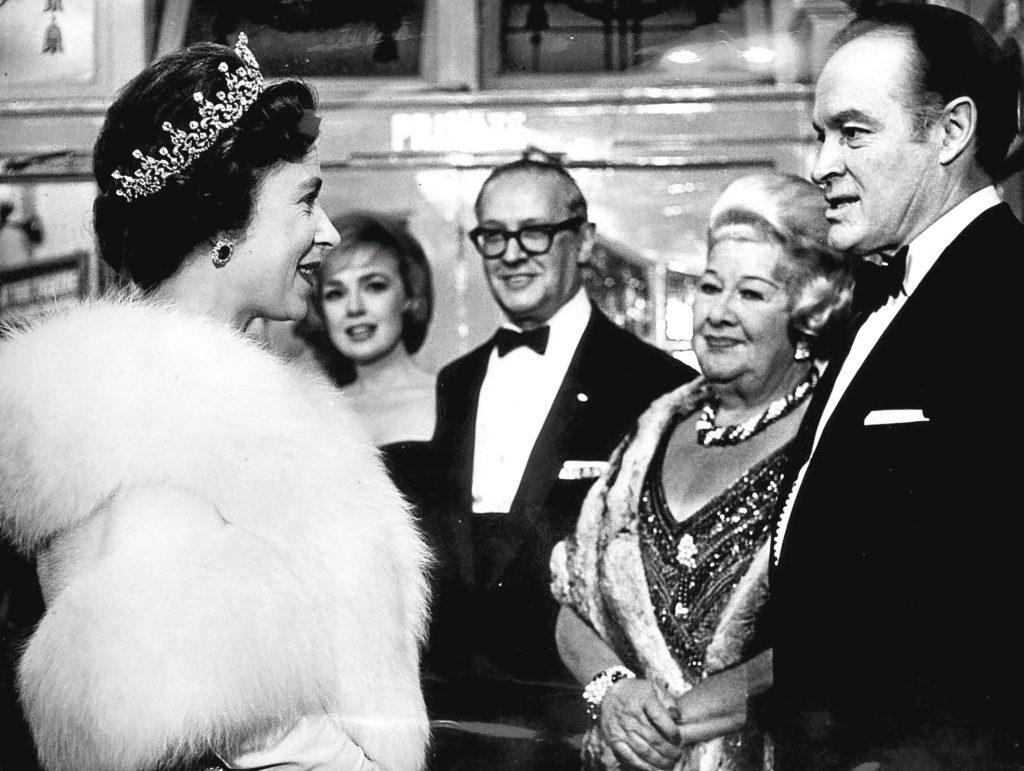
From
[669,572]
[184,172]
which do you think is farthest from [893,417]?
[184,172]

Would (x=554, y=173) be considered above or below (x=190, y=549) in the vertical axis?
above

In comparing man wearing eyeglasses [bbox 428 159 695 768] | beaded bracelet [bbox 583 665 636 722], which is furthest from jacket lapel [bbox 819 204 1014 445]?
beaded bracelet [bbox 583 665 636 722]

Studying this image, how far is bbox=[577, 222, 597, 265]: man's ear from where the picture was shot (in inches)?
69.7

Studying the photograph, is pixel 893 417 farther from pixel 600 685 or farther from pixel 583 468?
pixel 600 685

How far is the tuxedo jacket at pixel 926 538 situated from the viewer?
151 centimetres

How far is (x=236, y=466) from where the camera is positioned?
4.61 ft

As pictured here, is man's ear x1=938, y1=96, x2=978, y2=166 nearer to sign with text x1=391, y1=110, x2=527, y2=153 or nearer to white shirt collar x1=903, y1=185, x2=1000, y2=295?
white shirt collar x1=903, y1=185, x2=1000, y2=295

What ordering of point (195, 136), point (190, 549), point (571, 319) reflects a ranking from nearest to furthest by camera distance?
1. point (190, 549)
2. point (195, 136)
3. point (571, 319)

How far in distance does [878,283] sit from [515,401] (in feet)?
1.91

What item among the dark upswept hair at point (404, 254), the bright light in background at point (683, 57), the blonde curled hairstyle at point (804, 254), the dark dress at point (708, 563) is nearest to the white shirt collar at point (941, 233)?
the blonde curled hairstyle at point (804, 254)

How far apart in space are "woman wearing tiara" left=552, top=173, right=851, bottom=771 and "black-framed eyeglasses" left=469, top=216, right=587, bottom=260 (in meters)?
0.25

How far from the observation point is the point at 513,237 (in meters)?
1.80

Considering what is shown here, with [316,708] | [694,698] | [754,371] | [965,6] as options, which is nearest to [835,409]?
[754,371]

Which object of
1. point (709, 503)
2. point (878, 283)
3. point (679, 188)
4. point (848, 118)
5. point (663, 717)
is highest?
point (848, 118)
